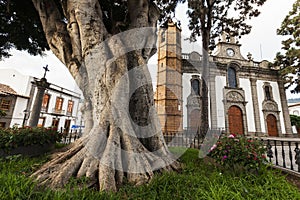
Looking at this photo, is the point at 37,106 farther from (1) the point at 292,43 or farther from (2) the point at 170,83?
(1) the point at 292,43

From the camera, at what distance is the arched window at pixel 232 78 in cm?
1860

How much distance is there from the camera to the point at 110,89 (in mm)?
3740

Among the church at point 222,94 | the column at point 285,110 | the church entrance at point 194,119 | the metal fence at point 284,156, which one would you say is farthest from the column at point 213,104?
the metal fence at point 284,156

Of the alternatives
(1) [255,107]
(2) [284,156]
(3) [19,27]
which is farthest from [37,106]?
(1) [255,107]

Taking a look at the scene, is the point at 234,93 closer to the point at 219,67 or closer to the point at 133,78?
the point at 219,67

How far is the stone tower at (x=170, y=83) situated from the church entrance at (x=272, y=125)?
34.3 feet

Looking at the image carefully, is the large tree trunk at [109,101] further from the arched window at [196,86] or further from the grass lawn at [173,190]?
the arched window at [196,86]

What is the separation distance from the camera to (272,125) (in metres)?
17.8

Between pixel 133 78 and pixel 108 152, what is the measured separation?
2414 millimetres

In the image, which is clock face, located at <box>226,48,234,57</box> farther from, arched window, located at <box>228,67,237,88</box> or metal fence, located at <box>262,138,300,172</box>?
metal fence, located at <box>262,138,300,172</box>

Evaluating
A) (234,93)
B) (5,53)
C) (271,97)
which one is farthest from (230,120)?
(5,53)

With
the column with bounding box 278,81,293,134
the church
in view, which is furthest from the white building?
the column with bounding box 278,81,293,134

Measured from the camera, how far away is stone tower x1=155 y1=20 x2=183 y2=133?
16672 millimetres

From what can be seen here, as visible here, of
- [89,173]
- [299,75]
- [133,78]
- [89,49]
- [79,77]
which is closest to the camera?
[89,173]
